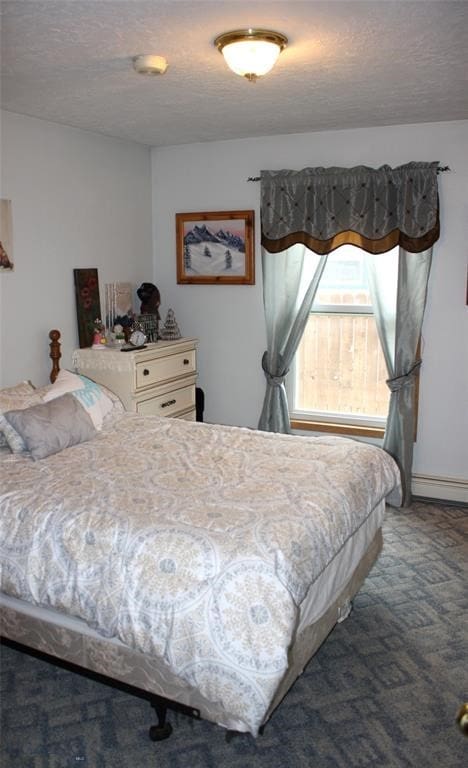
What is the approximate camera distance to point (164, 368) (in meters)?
4.47

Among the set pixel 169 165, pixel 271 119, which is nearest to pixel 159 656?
pixel 271 119

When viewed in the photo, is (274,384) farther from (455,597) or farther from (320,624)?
(320,624)

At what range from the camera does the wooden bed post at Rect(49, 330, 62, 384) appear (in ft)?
13.1

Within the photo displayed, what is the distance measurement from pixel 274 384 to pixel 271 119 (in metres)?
1.79

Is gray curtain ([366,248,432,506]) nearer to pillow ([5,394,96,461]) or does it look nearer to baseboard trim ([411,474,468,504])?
baseboard trim ([411,474,468,504])

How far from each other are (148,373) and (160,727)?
2418 millimetres

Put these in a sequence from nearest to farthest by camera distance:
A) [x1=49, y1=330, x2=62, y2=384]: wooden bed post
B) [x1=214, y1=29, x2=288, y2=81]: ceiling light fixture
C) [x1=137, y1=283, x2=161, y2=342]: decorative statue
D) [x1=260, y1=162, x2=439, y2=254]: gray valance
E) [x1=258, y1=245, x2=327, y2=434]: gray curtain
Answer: [x1=214, y1=29, x2=288, y2=81]: ceiling light fixture, [x1=49, y1=330, x2=62, y2=384]: wooden bed post, [x1=260, y1=162, x2=439, y2=254]: gray valance, [x1=258, y1=245, x2=327, y2=434]: gray curtain, [x1=137, y1=283, x2=161, y2=342]: decorative statue

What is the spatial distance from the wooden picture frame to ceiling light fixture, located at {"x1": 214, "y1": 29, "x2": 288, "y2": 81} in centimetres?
216

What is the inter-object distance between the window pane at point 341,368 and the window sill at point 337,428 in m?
0.10

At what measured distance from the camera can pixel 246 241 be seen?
474cm

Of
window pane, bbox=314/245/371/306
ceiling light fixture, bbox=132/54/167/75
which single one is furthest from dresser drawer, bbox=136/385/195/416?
ceiling light fixture, bbox=132/54/167/75

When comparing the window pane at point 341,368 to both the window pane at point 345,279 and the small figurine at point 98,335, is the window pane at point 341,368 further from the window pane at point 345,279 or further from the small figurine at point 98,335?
the small figurine at point 98,335

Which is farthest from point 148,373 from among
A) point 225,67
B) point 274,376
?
point 225,67

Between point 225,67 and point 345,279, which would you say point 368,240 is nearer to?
point 345,279
